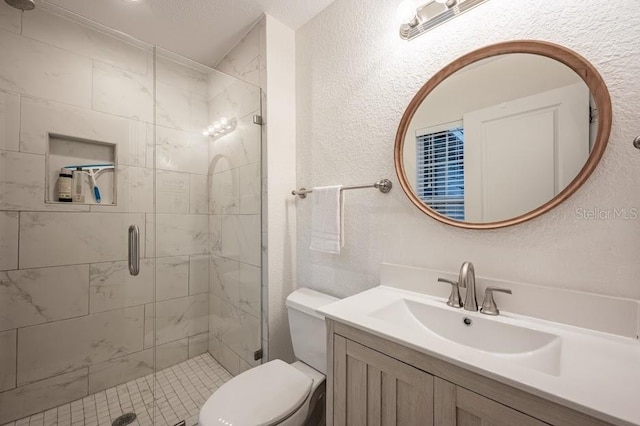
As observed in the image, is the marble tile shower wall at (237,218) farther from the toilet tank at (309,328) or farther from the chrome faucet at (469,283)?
the chrome faucet at (469,283)

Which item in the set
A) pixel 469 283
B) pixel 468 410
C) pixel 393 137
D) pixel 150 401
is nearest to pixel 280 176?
pixel 393 137

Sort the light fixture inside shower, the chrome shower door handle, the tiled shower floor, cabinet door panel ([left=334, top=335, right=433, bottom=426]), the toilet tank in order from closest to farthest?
1. cabinet door panel ([left=334, top=335, right=433, bottom=426])
2. the toilet tank
3. the tiled shower floor
4. the chrome shower door handle
5. the light fixture inside shower

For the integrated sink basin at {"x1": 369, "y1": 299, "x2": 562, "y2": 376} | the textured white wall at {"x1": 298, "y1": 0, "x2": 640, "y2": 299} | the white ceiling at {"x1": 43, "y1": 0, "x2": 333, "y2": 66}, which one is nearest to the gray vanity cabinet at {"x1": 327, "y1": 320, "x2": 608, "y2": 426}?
the integrated sink basin at {"x1": 369, "y1": 299, "x2": 562, "y2": 376}

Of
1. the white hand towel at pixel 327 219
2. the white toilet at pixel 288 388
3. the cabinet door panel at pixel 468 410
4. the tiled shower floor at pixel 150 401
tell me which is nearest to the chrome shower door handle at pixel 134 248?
the tiled shower floor at pixel 150 401

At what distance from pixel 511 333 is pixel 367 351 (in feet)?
1.51

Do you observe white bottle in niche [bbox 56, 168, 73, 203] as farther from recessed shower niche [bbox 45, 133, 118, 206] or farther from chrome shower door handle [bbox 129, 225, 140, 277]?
chrome shower door handle [bbox 129, 225, 140, 277]

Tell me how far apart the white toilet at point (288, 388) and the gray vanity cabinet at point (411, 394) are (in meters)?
0.22

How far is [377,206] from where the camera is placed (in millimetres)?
1336

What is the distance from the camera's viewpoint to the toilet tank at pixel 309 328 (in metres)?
1.32

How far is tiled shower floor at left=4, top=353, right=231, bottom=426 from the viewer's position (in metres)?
1.44

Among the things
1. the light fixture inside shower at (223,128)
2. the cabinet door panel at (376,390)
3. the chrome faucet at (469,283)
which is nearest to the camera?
the cabinet door panel at (376,390)

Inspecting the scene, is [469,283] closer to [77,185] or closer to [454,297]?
[454,297]

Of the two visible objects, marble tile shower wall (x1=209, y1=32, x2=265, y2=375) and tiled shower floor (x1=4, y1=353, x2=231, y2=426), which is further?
marble tile shower wall (x1=209, y1=32, x2=265, y2=375)

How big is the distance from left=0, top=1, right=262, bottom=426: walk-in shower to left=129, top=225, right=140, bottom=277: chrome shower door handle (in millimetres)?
22
